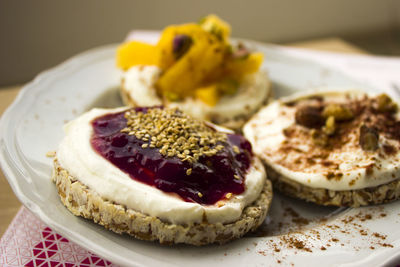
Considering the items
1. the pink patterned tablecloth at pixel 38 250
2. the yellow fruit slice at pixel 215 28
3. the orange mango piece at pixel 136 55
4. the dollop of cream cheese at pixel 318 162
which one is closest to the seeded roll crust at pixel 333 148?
the dollop of cream cheese at pixel 318 162

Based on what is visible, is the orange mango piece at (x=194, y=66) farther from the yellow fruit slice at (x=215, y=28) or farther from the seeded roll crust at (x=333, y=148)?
the seeded roll crust at (x=333, y=148)

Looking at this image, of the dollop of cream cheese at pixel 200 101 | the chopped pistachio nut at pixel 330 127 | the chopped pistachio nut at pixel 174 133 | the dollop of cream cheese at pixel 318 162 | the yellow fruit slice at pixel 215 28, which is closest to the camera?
the chopped pistachio nut at pixel 174 133

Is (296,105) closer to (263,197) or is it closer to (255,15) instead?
(263,197)

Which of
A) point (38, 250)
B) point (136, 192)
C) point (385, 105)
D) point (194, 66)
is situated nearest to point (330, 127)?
point (385, 105)

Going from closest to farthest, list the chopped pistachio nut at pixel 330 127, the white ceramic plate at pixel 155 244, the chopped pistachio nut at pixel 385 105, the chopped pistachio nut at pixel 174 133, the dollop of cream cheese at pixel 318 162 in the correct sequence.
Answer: the white ceramic plate at pixel 155 244 → the chopped pistachio nut at pixel 174 133 → the dollop of cream cheese at pixel 318 162 → the chopped pistachio nut at pixel 330 127 → the chopped pistachio nut at pixel 385 105

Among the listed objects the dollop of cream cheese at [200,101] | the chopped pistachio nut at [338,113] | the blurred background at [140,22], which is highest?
the chopped pistachio nut at [338,113]

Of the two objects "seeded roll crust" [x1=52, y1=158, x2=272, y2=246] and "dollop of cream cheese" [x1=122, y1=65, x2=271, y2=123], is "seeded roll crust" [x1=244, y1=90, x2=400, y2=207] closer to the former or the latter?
"dollop of cream cheese" [x1=122, y1=65, x2=271, y2=123]

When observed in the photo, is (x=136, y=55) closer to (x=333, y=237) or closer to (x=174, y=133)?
(x=174, y=133)
